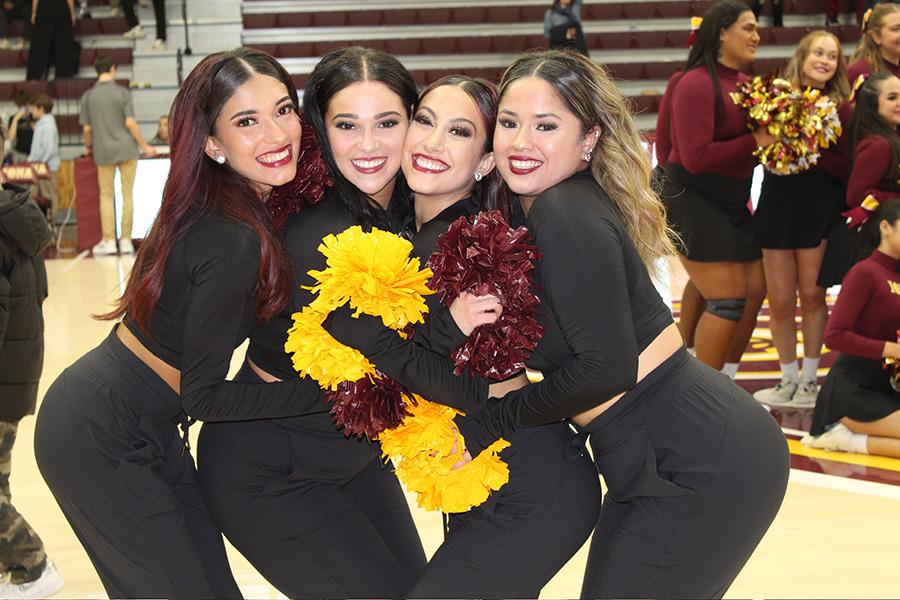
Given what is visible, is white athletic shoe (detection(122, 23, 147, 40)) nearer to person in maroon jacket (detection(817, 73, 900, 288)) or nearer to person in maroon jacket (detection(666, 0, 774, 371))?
person in maroon jacket (detection(666, 0, 774, 371))

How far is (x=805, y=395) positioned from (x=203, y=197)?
3.84 meters

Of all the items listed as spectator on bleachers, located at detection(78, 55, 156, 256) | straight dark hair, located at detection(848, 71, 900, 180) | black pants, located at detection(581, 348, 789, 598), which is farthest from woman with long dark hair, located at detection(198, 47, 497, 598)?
spectator on bleachers, located at detection(78, 55, 156, 256)

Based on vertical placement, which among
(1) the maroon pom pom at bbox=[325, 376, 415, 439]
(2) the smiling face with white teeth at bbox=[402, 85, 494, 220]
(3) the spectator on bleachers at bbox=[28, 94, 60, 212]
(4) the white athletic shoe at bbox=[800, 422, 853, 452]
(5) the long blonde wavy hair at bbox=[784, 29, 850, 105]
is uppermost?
(2) the smiling face with white teeth at bbox=[402, 85, 494, 220]

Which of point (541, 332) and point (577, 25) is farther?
point (577, 25)

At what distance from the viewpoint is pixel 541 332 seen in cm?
216

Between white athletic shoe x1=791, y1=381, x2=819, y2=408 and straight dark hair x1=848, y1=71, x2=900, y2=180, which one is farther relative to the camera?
white athletic shoe x1=791, y1=381, x2=819, y2=408

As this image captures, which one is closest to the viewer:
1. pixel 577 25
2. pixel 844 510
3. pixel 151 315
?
pixel 151 315

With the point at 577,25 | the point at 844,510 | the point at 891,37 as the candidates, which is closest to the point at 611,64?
the point at 577,25

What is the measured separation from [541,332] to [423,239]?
374mm

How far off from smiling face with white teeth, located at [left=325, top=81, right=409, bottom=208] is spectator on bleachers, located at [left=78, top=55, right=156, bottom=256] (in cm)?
870

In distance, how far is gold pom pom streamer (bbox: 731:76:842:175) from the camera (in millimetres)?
4855

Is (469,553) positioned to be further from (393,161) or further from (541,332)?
(393,161)

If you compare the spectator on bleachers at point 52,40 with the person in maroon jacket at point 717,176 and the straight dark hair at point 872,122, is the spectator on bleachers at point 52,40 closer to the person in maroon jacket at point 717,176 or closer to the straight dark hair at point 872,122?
the person in maroon jacket at point 717,176

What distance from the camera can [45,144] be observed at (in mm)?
11844
